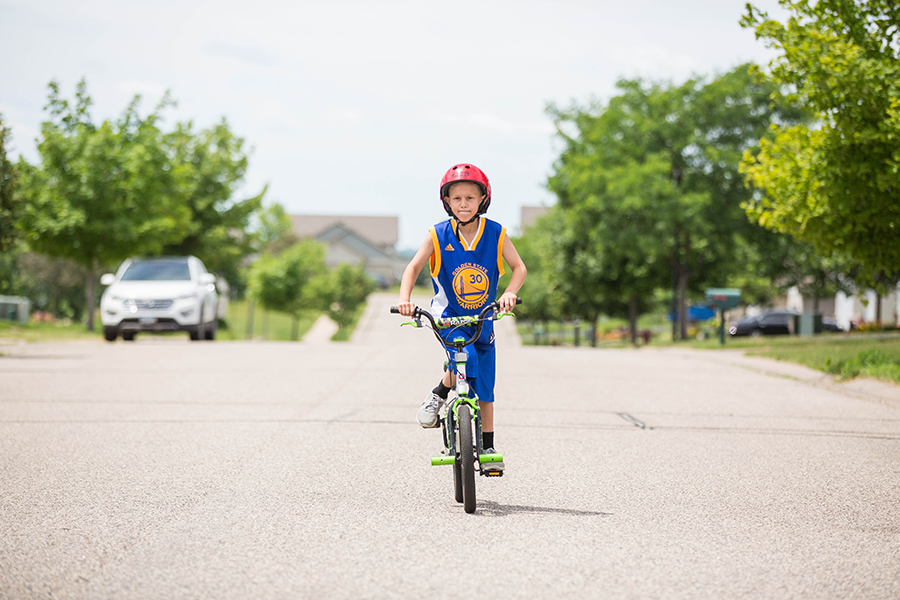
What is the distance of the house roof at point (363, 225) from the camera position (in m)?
113

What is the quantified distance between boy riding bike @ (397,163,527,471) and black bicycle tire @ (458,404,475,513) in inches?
11.9

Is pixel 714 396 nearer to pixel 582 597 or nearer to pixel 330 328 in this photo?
pixel 582 597

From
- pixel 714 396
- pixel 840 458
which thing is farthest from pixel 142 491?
pixel 714 396

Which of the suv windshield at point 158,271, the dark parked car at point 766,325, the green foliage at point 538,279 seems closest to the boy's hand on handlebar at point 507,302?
the suv windshield at point 158,271

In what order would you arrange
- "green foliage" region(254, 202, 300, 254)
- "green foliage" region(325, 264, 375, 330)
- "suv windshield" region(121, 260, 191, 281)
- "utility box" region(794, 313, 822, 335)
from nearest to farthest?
"suv windshield" region(121, 260, 191, 281) < "utility box" region(794, 313, 822, 335) < "green foliage" region(325, 264, 375, 330) < "green foliage" region(254, 202, 300, 254)

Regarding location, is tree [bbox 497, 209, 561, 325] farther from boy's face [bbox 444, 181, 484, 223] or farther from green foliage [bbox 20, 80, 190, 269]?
boy's face [bbox 444, 181, 484, 223]

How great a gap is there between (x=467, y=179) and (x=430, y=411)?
132 cm

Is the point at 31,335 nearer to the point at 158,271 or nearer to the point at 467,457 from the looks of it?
the point at 158,271

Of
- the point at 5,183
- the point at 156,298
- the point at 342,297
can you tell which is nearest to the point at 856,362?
the point at 156,298

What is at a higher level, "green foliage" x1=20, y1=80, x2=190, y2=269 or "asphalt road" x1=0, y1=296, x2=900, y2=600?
"green foliage" x1=20, y1=80, x2=190, y2=269

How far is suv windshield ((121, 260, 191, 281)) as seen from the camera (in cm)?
1961

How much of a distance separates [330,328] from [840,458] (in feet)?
149

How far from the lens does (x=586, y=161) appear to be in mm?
32500

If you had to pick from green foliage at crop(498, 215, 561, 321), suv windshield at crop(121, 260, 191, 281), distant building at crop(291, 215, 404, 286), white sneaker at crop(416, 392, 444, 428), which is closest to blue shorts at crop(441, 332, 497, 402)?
white sneaker at crop(416, 392, 444, 428)
